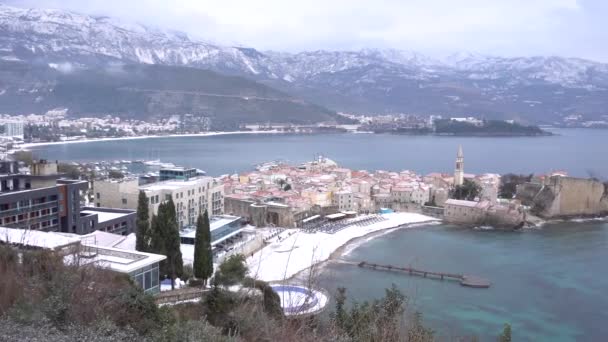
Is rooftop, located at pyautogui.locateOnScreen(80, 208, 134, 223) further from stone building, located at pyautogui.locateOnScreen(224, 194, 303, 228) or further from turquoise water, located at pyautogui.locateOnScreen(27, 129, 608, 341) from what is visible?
stone building, located at pyautogui.locateOnScreen(224, 194, 303, 228)

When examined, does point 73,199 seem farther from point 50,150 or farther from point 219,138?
point 219,138

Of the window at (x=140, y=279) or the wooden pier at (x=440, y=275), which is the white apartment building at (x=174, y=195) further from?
the window at (x=140, y=279)

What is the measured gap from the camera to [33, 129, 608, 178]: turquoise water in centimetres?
2811

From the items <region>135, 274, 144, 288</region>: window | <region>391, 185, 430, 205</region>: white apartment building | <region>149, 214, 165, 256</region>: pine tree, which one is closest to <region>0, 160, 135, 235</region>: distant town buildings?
<region>149, 214, 165, 256</region>: pine tree

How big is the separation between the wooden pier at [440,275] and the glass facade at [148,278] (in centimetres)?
516

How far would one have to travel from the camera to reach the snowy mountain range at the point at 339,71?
74562mm

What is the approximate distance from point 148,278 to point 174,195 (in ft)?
17.0

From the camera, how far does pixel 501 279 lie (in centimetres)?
1002

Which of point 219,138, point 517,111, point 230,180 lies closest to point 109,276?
point 230,180

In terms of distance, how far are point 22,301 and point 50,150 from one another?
3360 cm

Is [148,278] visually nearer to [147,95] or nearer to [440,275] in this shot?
[440,275]

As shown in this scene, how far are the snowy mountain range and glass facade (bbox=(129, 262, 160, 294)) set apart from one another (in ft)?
220

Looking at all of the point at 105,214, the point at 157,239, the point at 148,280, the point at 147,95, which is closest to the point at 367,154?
the point at 105,214

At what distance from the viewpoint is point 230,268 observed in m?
6.16
